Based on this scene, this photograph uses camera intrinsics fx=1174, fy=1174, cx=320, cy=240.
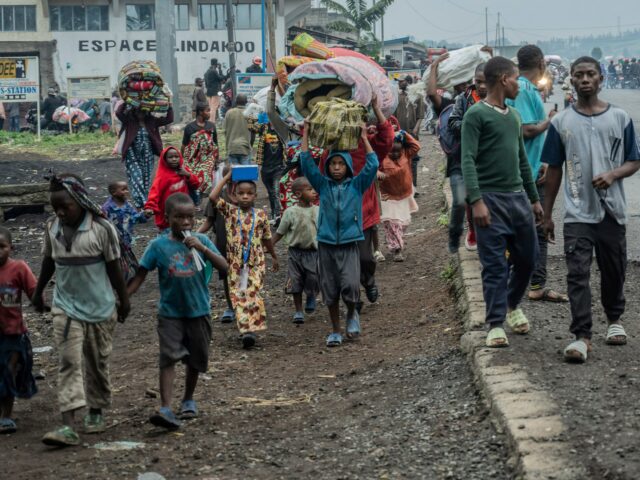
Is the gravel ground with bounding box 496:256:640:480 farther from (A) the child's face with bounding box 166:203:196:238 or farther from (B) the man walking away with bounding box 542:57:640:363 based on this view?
(A) the child's face with bounding box 166:203:196:238

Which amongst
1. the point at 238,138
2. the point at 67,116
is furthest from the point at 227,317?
the point at 67,116

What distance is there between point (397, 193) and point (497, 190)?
5.75 meters

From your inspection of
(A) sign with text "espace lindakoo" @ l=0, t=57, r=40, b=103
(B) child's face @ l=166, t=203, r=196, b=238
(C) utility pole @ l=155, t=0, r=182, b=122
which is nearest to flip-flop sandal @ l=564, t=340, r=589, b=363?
(B) child's face @ l=166, t=203, r=196, b=238

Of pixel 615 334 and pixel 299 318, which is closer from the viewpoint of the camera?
pixel 615 334

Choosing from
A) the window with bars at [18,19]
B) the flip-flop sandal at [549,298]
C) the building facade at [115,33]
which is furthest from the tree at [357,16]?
the flip-flop sandal at [549,298]

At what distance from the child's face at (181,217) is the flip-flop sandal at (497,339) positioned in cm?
190

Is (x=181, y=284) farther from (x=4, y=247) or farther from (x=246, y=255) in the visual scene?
(x=246, y=255)

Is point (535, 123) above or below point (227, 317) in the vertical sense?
above

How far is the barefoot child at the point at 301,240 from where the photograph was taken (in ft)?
32.7

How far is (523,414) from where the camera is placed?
5.67 metres

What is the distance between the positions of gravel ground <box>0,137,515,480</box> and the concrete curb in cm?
11

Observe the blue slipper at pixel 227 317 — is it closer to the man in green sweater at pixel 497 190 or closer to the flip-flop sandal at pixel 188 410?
the flip-flop sandal at pixel 188 410

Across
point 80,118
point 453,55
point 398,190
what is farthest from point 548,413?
point 80,118

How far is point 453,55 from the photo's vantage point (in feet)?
34.4
